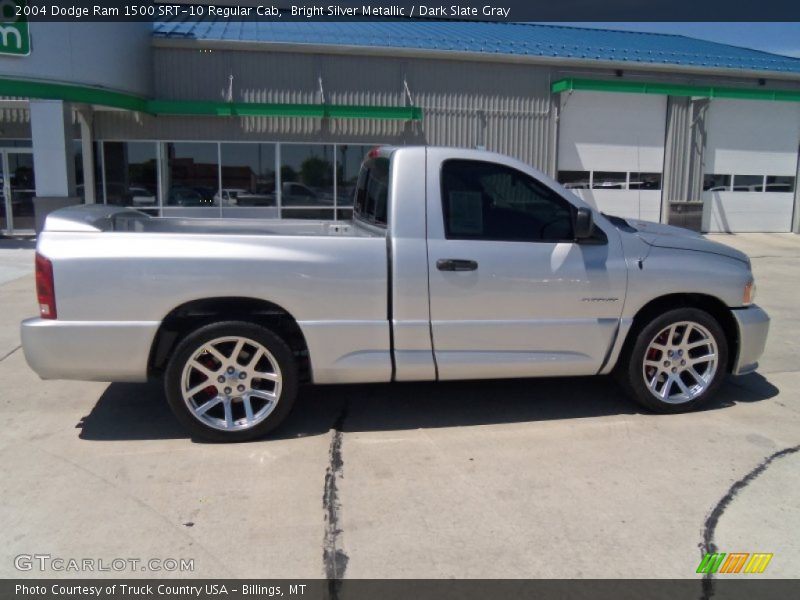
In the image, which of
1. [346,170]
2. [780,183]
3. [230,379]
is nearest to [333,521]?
[230,379]

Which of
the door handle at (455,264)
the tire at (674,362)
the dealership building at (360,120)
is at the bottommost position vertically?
the tire at (674,362)

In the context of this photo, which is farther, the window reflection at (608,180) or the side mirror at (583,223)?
the window reflection at (608,180)

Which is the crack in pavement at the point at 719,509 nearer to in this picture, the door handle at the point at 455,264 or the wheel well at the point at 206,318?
the door handle at the point at 455,264

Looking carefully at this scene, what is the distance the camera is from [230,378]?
440 centimetres

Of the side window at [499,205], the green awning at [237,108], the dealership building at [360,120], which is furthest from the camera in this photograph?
the dealership building at [360,120]

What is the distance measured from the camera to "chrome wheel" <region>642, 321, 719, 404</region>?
193 inches

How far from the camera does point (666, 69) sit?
19500 mm

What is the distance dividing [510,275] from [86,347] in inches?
109

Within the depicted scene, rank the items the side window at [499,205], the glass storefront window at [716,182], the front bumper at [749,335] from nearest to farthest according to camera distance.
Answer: the side window at [499,205] < the front bumper at [749,335] < the glass storefront window at [716,182]

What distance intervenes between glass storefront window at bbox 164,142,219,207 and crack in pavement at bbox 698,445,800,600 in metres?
15.7

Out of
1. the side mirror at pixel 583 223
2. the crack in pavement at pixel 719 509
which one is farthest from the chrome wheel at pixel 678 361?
the side mirror at pixel 583 223

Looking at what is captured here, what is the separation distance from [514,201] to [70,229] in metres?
2.93

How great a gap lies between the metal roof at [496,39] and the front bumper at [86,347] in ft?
47.9

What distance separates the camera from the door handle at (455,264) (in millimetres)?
4438
